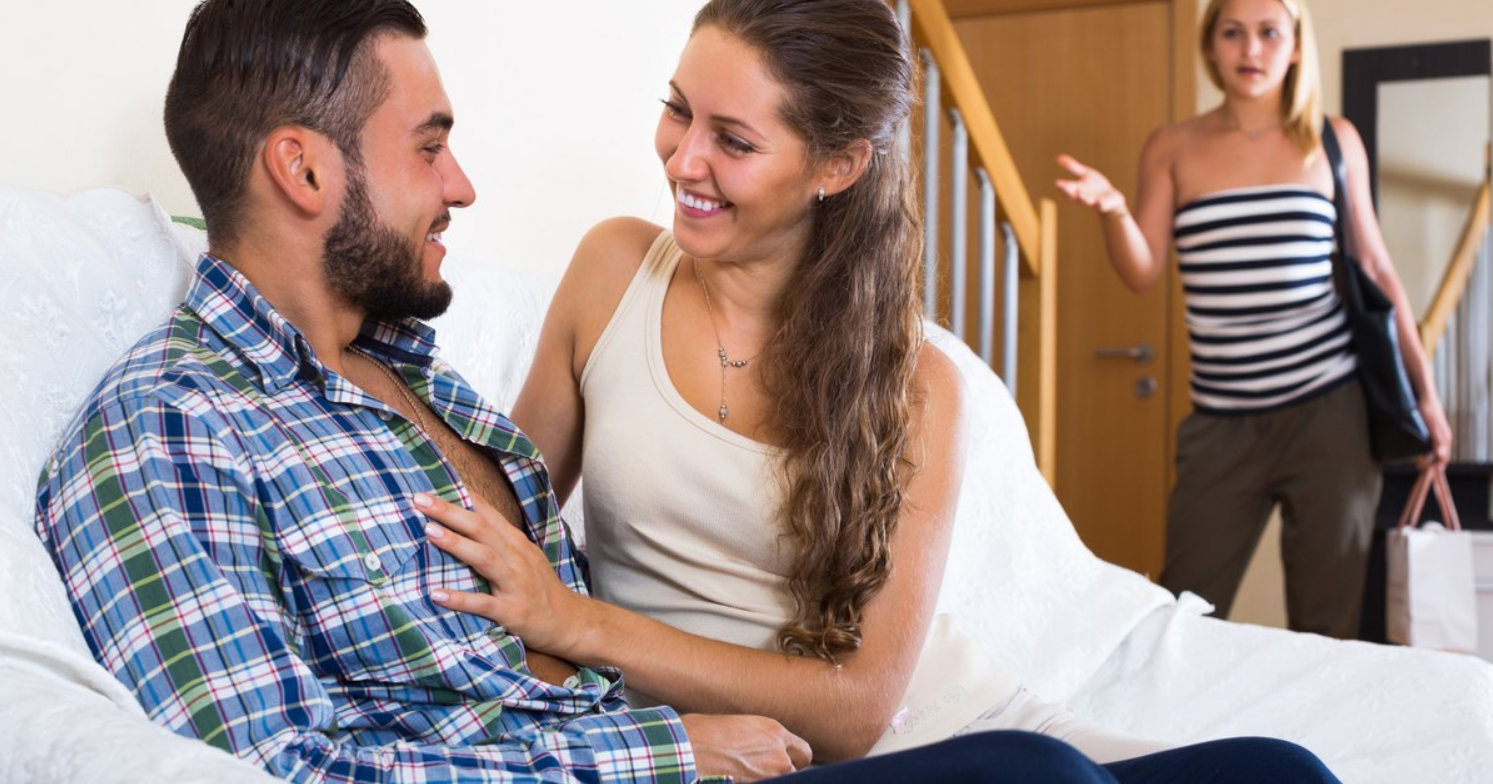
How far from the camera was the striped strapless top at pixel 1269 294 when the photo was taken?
2.83 meters

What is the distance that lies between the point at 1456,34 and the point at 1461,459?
3.84 feet

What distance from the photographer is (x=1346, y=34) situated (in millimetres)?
3959

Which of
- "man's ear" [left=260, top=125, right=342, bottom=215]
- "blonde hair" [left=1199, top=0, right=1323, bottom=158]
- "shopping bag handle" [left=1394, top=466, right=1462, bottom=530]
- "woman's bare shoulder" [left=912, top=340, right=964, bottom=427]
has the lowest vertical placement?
"shopping bag handle" [left=1394, top=466, right=1462, bottom=530]

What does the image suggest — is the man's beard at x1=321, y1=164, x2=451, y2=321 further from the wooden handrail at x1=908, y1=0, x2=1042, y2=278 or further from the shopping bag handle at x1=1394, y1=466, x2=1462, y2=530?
the shopping bag handle at x1=1394, y1=466, x2=1462, y2=530

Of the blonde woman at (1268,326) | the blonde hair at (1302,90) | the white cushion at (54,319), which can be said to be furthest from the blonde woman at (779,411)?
the blonde hair at (1302,90)

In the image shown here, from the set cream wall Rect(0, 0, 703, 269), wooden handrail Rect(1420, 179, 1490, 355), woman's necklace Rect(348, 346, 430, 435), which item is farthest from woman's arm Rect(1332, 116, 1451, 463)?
woman's necklace Rect(348, 346, 430, 435)

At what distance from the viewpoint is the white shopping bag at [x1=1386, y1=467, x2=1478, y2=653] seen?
2725 millimetres

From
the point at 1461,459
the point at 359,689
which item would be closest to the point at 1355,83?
the point at 1461,459

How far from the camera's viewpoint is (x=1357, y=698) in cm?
162

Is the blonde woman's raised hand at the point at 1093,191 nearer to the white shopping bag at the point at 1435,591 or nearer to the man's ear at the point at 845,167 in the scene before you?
the white shopping bag at the point at 1435,591

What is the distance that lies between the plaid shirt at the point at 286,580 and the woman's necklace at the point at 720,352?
30 cm

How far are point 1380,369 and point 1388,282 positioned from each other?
0.82ft

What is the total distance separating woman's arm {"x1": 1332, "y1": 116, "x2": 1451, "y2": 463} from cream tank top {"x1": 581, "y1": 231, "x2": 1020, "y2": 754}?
1.91 m

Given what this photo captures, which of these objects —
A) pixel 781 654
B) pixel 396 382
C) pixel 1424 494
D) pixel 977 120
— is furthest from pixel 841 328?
pixel 1424 494
